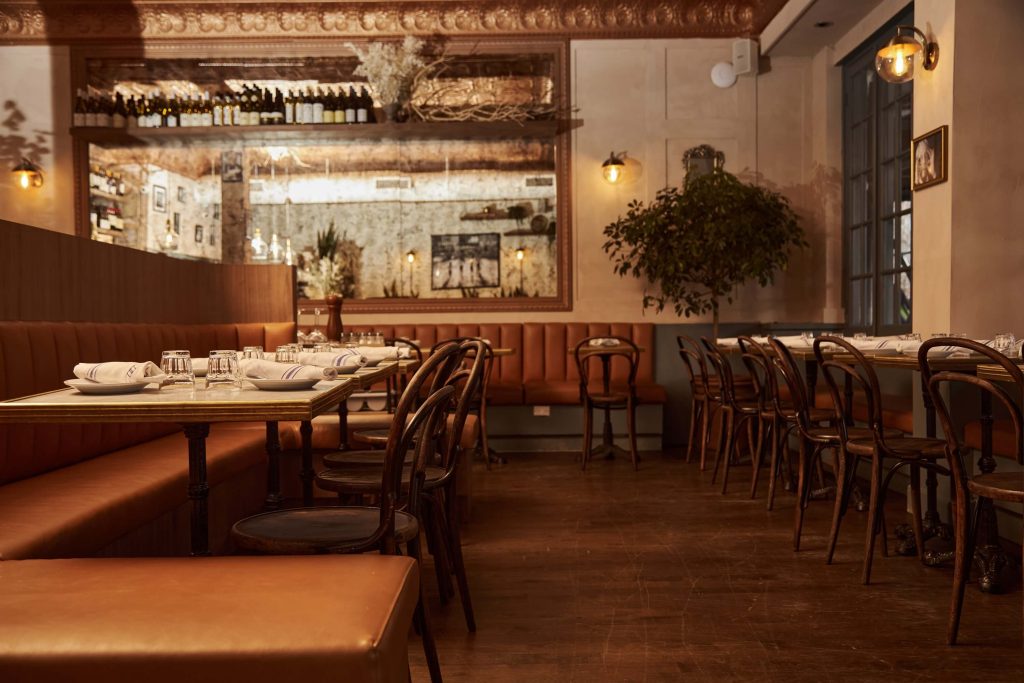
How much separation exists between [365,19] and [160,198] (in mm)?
2341

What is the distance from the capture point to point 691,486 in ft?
17.7

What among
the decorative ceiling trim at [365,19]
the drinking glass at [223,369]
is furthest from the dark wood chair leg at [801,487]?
the decorative ceiling trim at [365,19]

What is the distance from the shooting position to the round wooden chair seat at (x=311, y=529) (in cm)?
202

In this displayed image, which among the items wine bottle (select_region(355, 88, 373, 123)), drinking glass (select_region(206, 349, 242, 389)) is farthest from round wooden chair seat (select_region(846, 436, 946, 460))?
wine bottle (select_region(355, 88, 373, 123))

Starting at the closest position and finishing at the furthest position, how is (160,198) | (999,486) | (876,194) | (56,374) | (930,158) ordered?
(999,486) → (56,374) → (930,158) → (876,194) → (160,198)

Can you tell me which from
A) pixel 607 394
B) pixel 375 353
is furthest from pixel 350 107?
pixel 375 353

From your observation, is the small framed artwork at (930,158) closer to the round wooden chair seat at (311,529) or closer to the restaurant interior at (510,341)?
the restaurant interior at (510,341)

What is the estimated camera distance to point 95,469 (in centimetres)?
315

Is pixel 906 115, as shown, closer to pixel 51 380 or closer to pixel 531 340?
pixel 531 340

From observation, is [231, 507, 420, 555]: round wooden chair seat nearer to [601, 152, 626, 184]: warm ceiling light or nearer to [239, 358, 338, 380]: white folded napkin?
[239, 358, 338, 380]: white folded napkin

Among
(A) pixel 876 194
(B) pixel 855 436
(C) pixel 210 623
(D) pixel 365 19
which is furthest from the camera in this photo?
(D) pixel 365 19

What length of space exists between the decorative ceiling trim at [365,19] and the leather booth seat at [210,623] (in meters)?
6.80

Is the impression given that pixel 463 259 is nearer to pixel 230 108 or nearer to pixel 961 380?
pixel 230 108

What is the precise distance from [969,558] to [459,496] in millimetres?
2359
